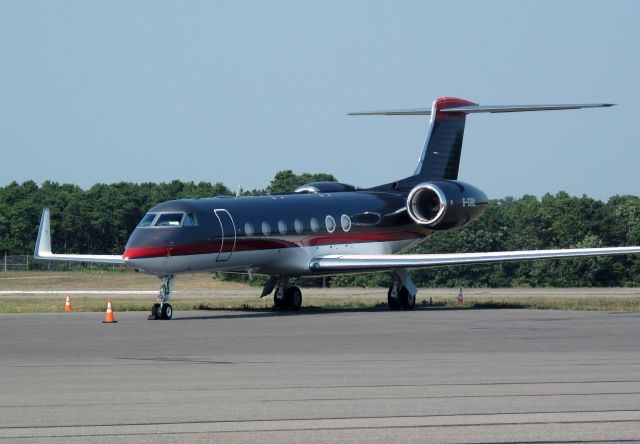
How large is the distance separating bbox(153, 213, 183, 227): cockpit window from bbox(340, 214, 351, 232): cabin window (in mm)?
6169

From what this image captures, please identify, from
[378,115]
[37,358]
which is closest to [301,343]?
[37,358]

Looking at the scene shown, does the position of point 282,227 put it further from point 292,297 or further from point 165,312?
point 165,312

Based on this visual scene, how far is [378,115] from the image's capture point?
3794 cm

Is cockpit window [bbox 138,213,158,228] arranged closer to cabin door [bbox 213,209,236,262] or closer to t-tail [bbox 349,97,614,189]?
cabin door [bbox 213,209,236,262]

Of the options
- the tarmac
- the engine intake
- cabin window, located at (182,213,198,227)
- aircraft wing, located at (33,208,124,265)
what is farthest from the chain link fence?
the tarmac

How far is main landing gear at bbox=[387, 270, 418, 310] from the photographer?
33.0 meters

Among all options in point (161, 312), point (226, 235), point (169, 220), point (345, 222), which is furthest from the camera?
point (345, 222)

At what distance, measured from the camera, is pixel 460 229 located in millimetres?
64438

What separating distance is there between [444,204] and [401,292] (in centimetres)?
298

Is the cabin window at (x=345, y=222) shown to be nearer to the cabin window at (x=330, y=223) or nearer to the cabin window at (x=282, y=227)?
the cabin window at (x=330, y=223)

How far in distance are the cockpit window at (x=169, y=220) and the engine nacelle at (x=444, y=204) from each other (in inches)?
333

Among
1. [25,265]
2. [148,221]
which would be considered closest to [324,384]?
[148,221]

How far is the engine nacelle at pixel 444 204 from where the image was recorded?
34.5 m

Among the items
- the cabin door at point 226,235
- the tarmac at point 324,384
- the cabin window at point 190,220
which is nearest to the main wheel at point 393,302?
the cabin door at point 226,235
